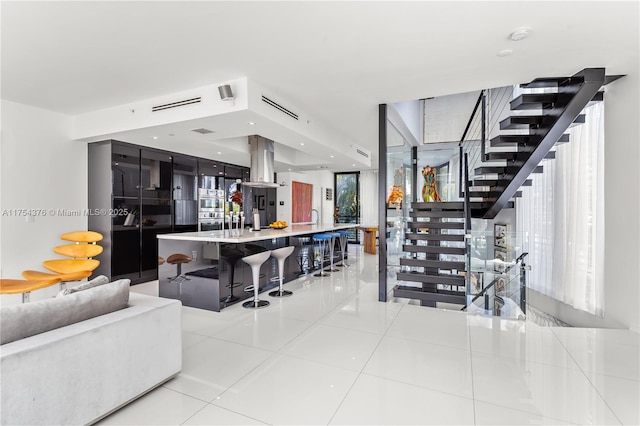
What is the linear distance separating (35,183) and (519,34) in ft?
20.8

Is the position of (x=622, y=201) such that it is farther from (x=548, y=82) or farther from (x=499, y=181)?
(x=548, y=82)

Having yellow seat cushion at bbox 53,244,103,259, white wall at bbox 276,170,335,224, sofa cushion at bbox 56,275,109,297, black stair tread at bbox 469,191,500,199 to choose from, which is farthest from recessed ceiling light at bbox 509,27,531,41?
white wall at bbox 276,170,335,224

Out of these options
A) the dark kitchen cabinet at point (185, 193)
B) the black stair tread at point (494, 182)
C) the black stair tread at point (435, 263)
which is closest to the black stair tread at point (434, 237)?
the black stair tread at point (435, 263)

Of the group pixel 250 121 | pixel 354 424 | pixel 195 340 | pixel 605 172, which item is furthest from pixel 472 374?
pixel 250 121

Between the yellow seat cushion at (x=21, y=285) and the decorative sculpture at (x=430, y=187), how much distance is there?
19.5 ft

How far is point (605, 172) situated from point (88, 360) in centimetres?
551

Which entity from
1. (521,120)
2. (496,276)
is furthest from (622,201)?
(496,276)

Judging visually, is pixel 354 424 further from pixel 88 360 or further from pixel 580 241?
pixel 580 241

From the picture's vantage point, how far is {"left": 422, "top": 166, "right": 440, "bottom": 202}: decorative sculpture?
19.3 ft

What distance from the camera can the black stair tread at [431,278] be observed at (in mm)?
4367

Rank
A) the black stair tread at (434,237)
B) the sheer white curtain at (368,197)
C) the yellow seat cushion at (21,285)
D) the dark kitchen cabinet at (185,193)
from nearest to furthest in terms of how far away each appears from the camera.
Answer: the yellow seat cushion at (21,285)
the black stair tread at (434,237)
the dark kitchen cabinet at (185,193)
the sheer white curtain at (368,197)

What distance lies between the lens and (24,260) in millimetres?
4379

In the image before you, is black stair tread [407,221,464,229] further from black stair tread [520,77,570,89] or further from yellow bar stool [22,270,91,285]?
yellow bar stool [22,270,91,285]

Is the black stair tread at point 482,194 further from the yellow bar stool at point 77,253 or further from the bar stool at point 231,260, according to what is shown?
the yellow bar stool at point 77,253
